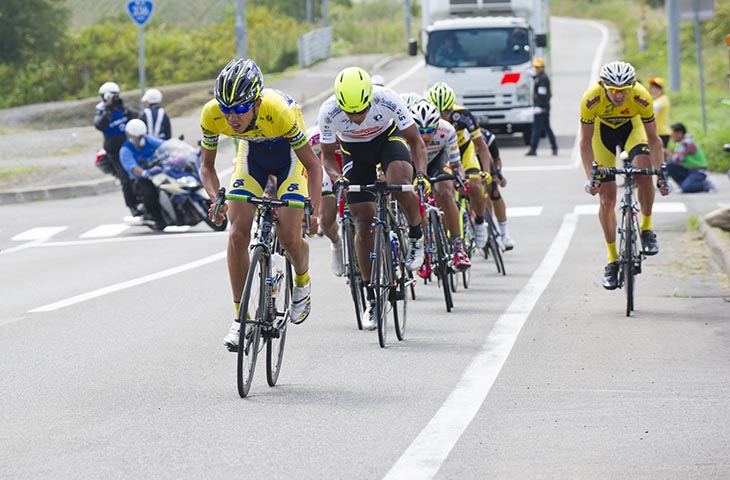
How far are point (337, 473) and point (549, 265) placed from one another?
9276 mm

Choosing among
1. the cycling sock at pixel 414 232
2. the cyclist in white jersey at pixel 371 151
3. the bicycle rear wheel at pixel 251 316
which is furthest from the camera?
the cycling sock at pixel 414 232

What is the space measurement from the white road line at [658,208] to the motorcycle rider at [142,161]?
603cm

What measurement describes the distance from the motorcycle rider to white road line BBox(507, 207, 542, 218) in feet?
16.5

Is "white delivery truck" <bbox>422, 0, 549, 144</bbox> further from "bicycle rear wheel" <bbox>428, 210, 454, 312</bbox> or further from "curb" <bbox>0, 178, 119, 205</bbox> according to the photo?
"bicycle rear wheel" <bbox>428, 210, 454, 312</bbox>

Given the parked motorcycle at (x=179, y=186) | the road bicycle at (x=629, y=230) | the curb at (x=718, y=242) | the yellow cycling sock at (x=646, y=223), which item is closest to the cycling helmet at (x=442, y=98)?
the road bicycle at (x=629, y=230)

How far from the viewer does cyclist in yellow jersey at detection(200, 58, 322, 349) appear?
8.41 meters

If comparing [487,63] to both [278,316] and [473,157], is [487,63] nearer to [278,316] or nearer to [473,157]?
[473,157]

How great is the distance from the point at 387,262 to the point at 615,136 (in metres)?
3.12

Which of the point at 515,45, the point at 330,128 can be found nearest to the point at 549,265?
the point at 330,128

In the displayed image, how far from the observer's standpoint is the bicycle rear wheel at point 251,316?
816 centimetres

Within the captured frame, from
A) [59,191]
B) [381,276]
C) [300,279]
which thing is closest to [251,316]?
[300,279]

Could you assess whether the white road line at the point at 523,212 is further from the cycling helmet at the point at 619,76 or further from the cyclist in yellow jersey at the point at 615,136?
the cycling helmet at the point at 619,76

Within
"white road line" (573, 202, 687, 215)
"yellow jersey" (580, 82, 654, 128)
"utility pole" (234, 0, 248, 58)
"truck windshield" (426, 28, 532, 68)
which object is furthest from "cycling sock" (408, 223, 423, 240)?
"utility pole" (234, 0, 248, 58)

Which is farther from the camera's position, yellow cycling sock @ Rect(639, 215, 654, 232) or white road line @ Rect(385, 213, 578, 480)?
yellow cycling sock @ Rect(639, 215, 654, 232)
